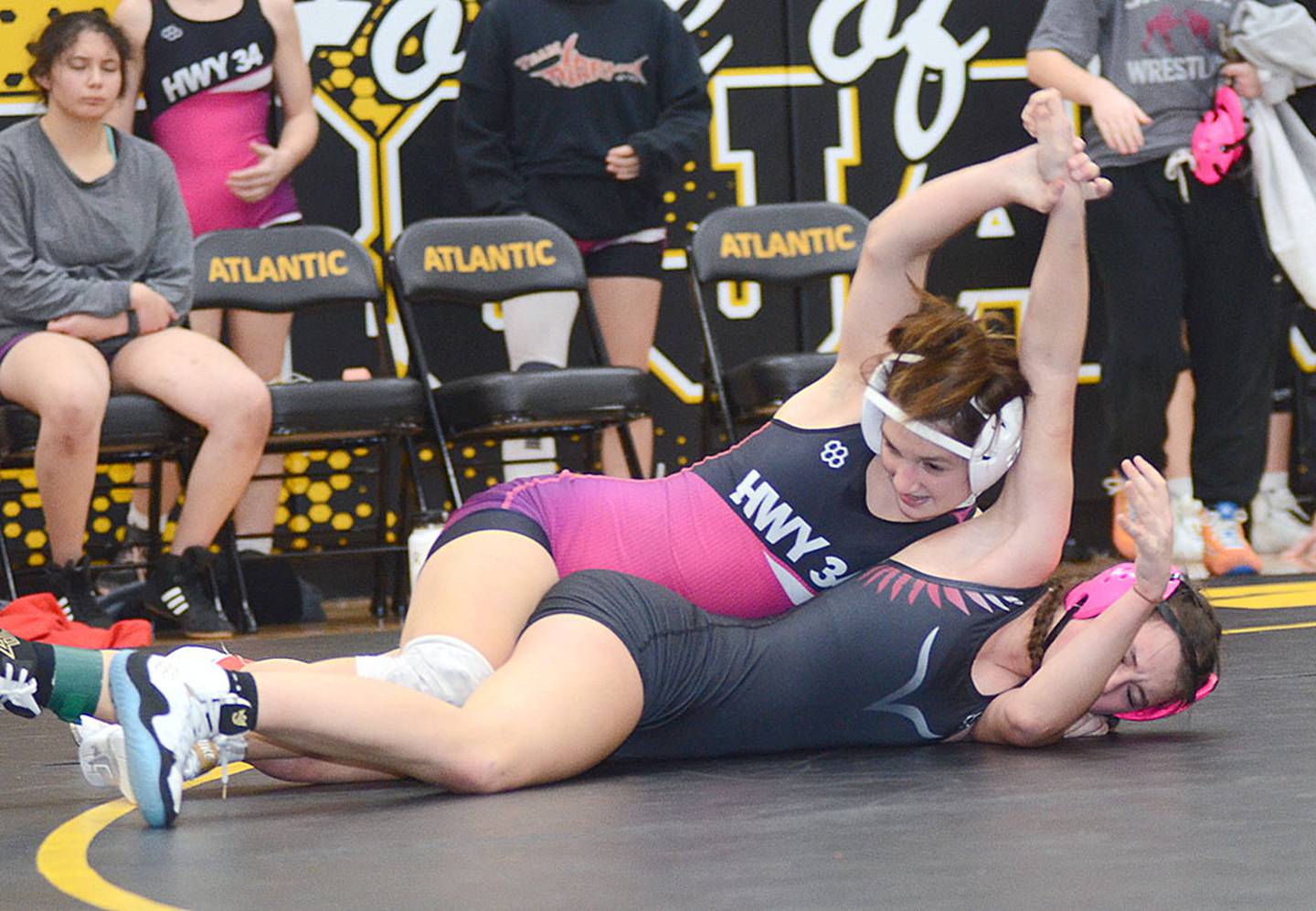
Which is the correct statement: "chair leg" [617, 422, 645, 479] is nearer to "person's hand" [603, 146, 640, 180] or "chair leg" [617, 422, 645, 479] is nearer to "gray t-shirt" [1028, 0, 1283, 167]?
"person's hand" [603, 146, 640, 180]

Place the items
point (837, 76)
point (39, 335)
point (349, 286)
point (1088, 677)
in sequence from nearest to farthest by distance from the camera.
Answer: point (1088, 677)
point (39, 335)
point (349, 286)
point (837, 76)

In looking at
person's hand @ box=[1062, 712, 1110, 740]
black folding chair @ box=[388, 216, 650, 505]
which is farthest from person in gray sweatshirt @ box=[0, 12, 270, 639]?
person's hand @ box=[1062, 712, 1110, 740]

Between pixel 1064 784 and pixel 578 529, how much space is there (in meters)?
0.77

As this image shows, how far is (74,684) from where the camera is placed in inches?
84.4

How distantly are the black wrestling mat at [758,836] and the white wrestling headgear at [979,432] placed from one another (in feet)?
1.27

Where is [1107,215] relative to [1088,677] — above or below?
above

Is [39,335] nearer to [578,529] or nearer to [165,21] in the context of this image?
[165,21]

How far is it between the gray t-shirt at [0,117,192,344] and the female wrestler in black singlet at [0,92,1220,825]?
7.45 feet

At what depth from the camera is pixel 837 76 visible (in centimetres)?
587

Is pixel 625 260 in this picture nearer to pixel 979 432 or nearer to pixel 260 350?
pixel 260 350

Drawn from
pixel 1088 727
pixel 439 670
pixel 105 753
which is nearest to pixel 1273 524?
pixel 1088 727

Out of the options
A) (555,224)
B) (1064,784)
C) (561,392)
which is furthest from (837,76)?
(1064,784)

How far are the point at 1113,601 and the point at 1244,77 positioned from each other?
2.76m

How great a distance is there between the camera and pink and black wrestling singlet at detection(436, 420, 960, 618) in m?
2.55
